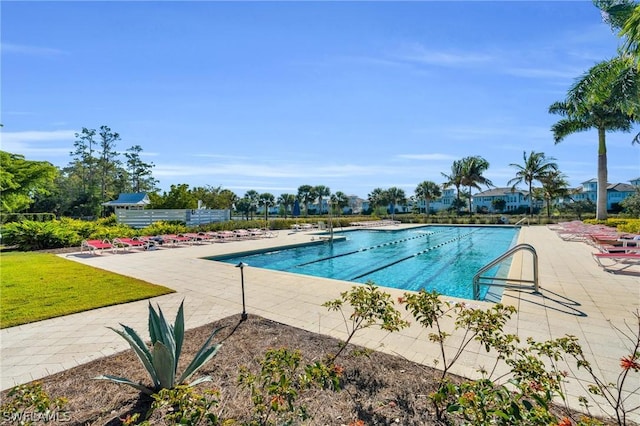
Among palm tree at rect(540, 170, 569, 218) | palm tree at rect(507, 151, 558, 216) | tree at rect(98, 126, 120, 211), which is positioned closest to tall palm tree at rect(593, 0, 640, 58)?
palm tree at rect(507, 151, 558, 216)

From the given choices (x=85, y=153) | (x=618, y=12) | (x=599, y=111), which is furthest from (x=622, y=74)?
(x=85, y=153)

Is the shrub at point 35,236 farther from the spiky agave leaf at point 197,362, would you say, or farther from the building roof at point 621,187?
the building roof at point 621,187

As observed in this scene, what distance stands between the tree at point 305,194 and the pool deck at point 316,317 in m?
52.3

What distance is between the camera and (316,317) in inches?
189

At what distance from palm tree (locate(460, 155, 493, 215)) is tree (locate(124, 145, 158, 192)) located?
163 feet

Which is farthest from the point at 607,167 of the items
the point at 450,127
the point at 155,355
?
the point at 155,355

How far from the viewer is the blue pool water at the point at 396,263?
8938mm

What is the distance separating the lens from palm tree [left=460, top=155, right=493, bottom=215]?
35.4 m

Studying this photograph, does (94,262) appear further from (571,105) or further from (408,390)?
(571,105)

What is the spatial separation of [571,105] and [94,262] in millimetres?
23616

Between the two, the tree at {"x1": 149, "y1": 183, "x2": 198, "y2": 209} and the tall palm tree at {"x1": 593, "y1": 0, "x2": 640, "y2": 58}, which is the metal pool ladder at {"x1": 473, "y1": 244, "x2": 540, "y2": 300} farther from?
the tree at {"x1": 149, "y1": 183, "x2": 198, "y2": 209}

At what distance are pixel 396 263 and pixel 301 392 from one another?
30.5 ft

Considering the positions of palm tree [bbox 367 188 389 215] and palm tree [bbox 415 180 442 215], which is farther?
palm tree [bbox 367 188 389 215]

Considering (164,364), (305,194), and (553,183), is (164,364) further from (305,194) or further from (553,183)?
(305,194)
